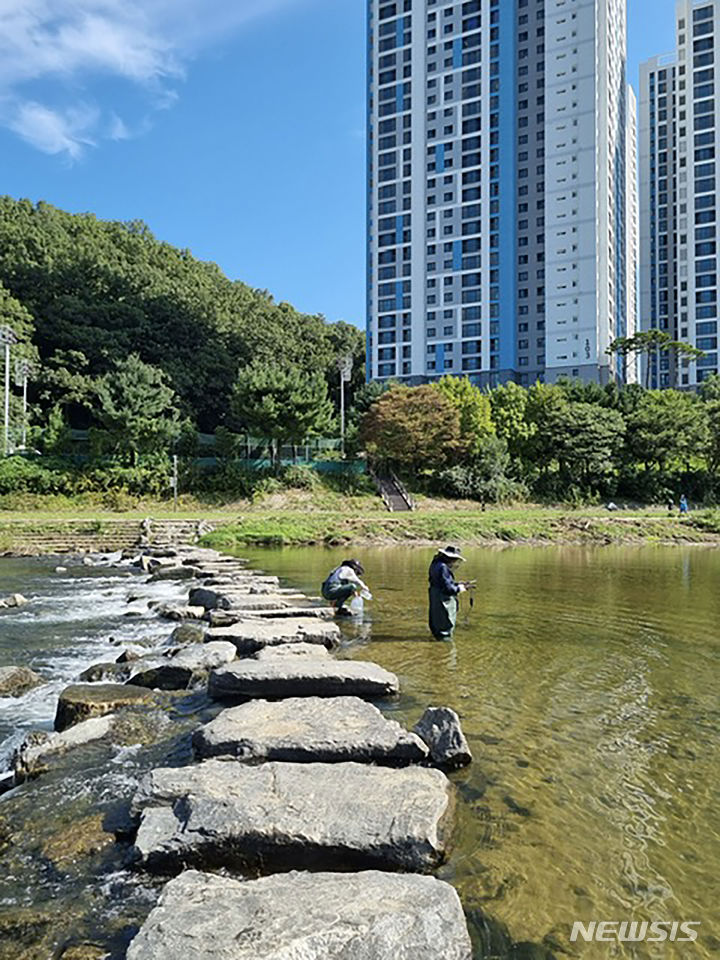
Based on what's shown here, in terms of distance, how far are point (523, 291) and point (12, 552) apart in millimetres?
68130

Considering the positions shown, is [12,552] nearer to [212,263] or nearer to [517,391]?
[517,391]

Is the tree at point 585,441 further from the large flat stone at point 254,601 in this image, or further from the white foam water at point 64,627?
the large flat stone at point 254,601

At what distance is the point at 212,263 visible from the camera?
9506cm

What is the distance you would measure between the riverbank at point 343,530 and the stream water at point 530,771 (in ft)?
57.5

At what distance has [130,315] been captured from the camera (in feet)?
223

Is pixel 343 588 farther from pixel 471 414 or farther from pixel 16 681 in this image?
pixel 471 414

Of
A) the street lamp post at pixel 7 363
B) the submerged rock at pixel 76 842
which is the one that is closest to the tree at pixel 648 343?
the street lamp post at pixel 7 363

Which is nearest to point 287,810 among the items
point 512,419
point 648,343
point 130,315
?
point 512,419

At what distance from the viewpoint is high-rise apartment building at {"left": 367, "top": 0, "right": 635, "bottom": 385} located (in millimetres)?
Result: 80312

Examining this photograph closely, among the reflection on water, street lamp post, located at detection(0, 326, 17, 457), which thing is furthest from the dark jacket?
street lamp post, located at detection(0, 326, 17, 457)

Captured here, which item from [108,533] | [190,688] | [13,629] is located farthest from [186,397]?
[190,688]

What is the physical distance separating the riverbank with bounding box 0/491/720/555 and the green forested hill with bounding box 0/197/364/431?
2626 centimetres

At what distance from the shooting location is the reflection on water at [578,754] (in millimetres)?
4098

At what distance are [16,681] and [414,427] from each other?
45243 millimetres
